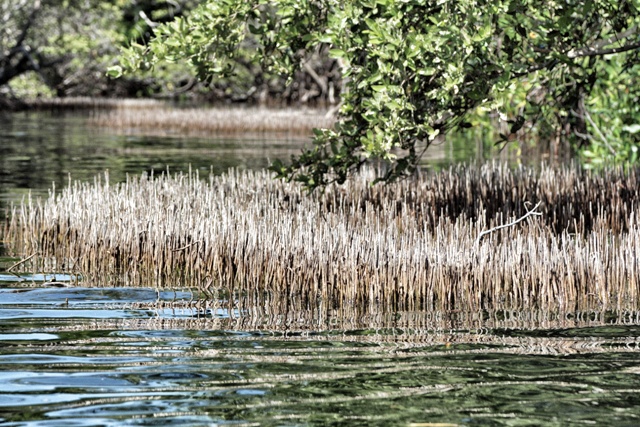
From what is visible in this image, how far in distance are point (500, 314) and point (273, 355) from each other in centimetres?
192

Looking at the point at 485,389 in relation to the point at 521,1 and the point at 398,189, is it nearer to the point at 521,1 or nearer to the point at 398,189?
the point at 521,1

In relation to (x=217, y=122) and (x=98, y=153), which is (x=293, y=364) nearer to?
(x=98, y=153)

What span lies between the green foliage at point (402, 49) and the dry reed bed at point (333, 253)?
84 centimetres

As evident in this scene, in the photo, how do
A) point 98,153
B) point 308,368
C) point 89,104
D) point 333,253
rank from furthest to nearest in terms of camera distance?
point 89,104, point 98,153, point 333,253, point 308,368

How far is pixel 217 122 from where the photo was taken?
2934 centimetres

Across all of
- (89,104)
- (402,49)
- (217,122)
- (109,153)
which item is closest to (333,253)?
(402,49)

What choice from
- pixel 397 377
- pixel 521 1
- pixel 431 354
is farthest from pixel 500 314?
pixel 521 1

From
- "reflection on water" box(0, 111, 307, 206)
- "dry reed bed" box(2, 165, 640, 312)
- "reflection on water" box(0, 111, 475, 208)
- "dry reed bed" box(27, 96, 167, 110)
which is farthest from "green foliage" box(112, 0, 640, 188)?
"dry reed bed" box(27, 96, 167, 110)

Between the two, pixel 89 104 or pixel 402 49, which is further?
pixel 89 104

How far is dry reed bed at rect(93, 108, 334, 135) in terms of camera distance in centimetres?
2881

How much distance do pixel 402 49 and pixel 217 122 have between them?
21.0m

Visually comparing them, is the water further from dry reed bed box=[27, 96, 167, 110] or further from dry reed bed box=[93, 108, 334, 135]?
dry reed bed box=[27, 96, 167, 110]

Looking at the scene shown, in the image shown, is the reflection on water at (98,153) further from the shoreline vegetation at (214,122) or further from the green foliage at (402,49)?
the green foliage at (402,49)

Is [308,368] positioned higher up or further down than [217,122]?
further down
